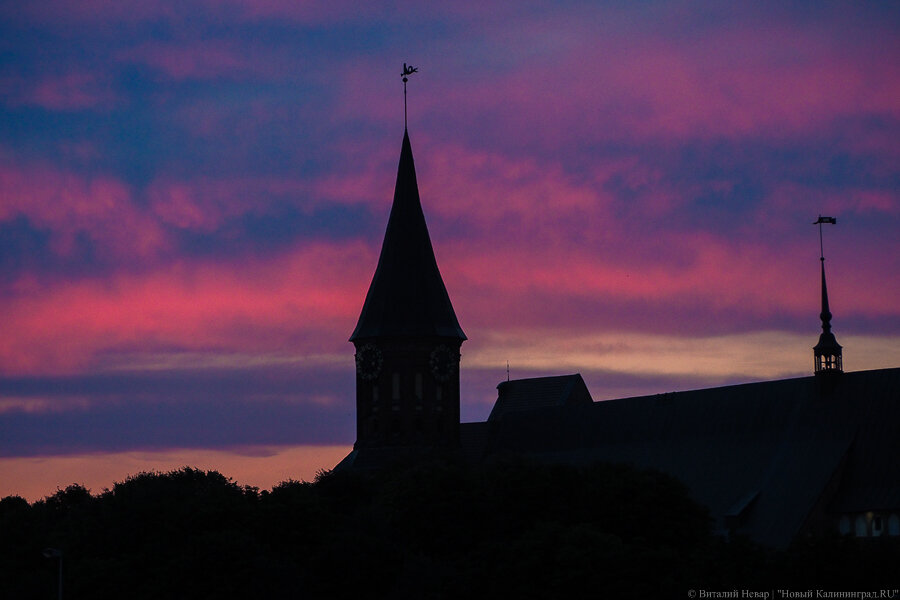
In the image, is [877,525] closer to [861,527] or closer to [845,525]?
[861,527]

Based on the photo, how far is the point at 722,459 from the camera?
148 m

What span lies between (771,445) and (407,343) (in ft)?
127

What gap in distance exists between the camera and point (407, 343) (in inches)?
6703

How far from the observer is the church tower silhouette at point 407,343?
170 meters

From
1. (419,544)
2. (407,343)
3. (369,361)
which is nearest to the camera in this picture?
(419,544)

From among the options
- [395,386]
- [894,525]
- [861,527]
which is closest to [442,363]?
[395,386]

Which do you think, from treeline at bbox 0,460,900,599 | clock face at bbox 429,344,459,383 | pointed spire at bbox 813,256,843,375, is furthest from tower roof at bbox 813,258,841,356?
clock face at bbox 429,344,459,383

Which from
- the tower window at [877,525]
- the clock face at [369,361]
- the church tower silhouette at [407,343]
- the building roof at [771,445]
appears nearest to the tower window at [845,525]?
the building roof at [771,445]

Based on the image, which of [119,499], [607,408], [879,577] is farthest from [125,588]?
[607,408]

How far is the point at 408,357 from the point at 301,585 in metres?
55.6

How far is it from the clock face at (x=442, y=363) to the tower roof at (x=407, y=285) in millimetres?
1536

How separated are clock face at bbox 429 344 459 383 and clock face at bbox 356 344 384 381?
184 inches

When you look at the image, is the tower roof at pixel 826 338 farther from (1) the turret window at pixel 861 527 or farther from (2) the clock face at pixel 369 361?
(2) the clock face at pixel 369 361

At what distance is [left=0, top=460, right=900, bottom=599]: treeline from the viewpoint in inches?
4011
